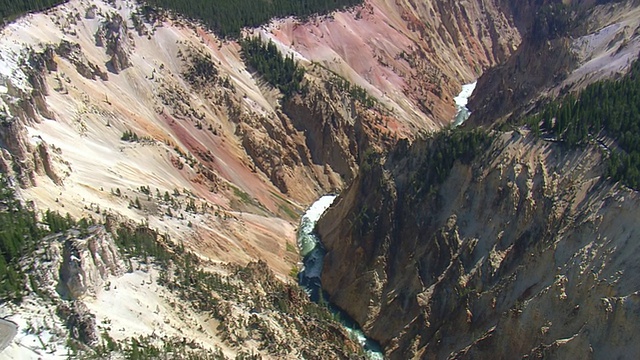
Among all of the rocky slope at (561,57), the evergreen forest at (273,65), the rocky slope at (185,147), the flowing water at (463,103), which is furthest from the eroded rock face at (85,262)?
the flowing water at (463,103)

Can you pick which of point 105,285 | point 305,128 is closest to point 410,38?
point 305,128

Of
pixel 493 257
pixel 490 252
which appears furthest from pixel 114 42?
pixel 493 257

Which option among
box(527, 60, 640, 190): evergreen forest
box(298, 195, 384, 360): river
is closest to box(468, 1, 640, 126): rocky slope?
box(527, 60, 640, 190): evergreen forest

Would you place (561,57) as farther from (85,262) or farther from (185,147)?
(85,262)

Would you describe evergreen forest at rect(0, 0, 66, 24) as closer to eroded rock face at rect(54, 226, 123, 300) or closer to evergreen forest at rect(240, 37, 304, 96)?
evergreen forest at rect(240, 37, 304, 96)

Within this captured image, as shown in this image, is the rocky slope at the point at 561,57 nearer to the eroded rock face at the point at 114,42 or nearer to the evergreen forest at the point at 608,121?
the evergreen forest at the point at 608,121
